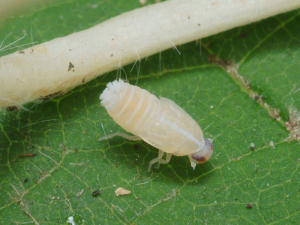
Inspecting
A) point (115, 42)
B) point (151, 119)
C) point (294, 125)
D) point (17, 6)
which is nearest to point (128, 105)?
point (151, 119)

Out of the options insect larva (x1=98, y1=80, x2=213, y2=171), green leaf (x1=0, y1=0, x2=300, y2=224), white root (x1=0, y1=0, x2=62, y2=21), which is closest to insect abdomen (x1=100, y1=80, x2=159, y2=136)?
insect larva (x1=98, y1=80, x2=213, y2=171)

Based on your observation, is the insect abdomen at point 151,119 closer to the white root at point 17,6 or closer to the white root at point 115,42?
the white root at point 115,42

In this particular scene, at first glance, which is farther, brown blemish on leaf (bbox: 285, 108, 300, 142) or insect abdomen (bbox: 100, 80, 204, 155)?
brown blemish on leaf (bbox: 285, 108, 300, 142)

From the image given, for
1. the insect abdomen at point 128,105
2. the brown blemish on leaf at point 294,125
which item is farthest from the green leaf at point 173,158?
the insect abdomen at point 128,105

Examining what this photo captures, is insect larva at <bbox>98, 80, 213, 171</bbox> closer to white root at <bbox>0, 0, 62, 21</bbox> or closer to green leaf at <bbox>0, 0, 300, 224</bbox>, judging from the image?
green leaf at <bbox>0, 0, 300, 224</bbox>

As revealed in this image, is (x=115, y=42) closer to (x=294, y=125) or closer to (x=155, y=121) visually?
(x=155, y=121)

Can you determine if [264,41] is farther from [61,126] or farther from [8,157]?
[8,157]
